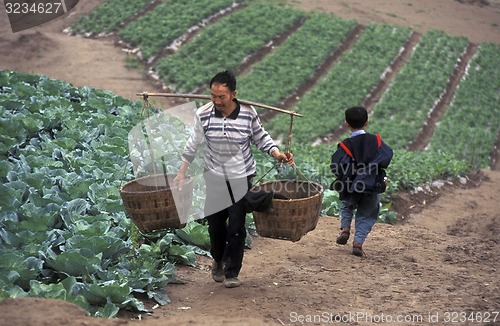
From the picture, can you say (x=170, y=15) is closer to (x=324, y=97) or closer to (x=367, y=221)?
(x=324, y=97)

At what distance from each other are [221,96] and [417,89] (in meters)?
20.9

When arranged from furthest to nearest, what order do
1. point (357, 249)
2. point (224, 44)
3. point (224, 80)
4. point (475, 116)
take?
point (224, 44) → point (475, 116) → point (357, 249) → point (224, 80)

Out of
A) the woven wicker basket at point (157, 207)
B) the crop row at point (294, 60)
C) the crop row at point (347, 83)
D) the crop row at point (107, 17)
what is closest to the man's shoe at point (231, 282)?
the woven wicker basket at point (157, 207)

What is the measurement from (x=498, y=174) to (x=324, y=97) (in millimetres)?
8969

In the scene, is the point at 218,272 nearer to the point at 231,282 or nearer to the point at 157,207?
the point at 231,282

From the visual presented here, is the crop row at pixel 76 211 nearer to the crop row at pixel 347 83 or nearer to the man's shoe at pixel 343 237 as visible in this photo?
the man's shoe at pixel 343 237

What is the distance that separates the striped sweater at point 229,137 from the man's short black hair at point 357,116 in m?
1.45

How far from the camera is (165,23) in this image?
94.9ft

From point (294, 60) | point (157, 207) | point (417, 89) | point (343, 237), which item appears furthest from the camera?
point (294, 60)

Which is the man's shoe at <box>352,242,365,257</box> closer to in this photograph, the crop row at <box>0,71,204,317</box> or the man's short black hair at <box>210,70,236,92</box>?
the crop row at <box>0,71,204,317</box>

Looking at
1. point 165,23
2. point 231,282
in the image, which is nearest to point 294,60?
point 165,23

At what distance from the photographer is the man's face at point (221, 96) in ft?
20.3

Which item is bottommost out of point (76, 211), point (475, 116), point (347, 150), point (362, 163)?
point (475, 116)

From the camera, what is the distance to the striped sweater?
20.9ft
